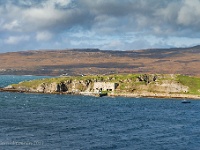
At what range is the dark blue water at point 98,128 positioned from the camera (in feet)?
263

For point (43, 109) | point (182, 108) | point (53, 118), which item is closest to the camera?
point (53, 118)

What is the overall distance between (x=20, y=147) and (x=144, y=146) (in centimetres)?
2334

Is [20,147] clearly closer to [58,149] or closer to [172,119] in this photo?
[58,149]

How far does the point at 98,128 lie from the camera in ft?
333

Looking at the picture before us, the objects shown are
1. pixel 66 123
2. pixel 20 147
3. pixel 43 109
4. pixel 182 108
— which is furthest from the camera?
pixel 182 108

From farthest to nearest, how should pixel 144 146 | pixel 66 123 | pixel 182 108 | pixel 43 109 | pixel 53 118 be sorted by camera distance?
pixel 182 108, pixel 43 109, pixel 53 118, pixel 66 123, pixel 144 146

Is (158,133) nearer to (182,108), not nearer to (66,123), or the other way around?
(66,123)

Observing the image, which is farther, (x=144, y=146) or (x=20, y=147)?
(x=144, y=146)

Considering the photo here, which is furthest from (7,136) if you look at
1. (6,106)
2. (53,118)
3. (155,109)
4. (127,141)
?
(155,109)

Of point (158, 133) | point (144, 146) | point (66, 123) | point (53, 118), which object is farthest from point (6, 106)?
point (144, 146)

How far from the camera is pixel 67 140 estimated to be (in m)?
83.5

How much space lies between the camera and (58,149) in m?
74.5

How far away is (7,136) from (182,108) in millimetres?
86457

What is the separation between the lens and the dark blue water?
80250mm
